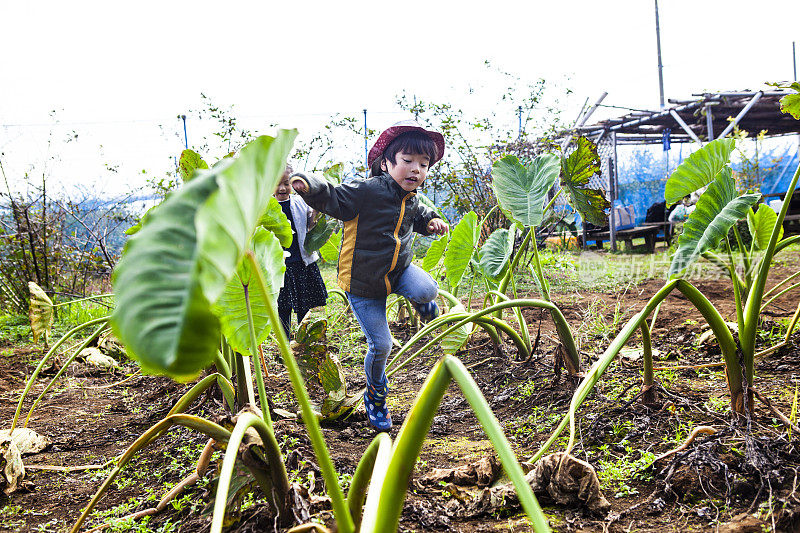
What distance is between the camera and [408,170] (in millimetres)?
2150

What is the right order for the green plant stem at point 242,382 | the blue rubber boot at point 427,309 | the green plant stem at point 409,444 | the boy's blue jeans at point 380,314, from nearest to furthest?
the green plant stem at point 409,444 → the green plant stem at point 242,382 → the boy's blue jeans at point 380,314 → the blue rubber boot at point 427,309

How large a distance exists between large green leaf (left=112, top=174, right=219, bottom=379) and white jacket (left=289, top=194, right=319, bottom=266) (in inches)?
96.5

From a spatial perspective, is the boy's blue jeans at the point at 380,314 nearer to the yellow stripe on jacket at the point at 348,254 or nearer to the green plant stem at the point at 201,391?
the yellow stripe on jacket at the point at 348,254

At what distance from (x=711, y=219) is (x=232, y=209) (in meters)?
1.47

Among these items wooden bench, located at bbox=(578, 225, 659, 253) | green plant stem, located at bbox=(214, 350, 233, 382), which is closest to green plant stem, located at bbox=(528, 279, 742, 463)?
green plant stem, located at bbox=(214, 350, 233, 382)

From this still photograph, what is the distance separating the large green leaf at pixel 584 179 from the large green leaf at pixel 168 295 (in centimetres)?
209

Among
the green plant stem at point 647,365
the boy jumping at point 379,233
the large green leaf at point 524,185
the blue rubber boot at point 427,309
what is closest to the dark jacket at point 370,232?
the boy jumping at point 379,233

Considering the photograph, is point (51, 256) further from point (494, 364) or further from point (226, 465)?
point (226, 465)

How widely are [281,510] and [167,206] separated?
0.81 m

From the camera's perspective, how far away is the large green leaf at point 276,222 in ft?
4.82

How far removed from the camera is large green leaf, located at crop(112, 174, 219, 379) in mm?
386

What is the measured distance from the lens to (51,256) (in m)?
5.13

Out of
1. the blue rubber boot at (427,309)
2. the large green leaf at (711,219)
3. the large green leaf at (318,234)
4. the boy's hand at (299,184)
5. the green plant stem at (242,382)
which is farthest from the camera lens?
the large green leaf at (318,234)

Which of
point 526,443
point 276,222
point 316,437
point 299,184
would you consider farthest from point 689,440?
point 299,184
